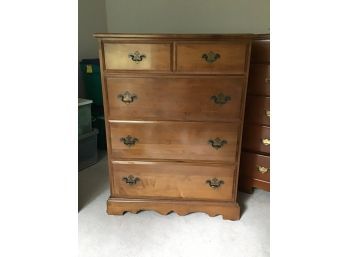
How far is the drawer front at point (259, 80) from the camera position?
1.58m

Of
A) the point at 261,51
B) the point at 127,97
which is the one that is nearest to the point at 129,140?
the point at 127,97

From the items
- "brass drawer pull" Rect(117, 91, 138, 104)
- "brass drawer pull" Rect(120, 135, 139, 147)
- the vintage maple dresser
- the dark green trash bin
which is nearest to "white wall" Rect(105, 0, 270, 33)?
the dark green trash bin

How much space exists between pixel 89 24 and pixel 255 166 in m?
2.01

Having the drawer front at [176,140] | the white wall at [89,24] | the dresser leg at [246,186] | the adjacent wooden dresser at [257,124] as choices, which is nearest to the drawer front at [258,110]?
the adjacent wooden dresser at [257,124]

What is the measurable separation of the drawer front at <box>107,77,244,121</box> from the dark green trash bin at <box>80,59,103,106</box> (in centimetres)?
102

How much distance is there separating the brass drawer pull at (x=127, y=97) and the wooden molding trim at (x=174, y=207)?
2.01 ft

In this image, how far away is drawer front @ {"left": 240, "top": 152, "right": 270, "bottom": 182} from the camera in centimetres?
172

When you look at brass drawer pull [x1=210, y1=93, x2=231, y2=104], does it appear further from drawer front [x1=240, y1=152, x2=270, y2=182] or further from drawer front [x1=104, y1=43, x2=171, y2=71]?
drawer front [x1=240, y1=152, x2=270, y2=182]

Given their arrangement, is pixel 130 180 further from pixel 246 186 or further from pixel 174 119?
pixel 246 186
